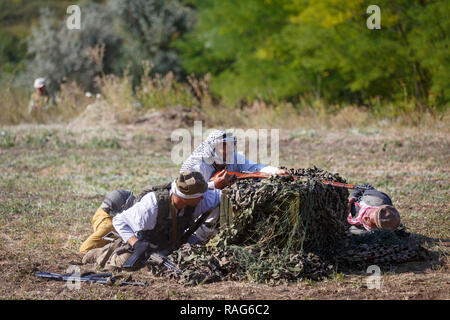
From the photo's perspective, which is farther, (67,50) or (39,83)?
(67,50)

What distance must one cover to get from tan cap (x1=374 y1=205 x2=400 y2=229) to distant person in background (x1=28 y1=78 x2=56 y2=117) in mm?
12221

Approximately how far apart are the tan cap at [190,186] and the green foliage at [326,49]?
11.0 m

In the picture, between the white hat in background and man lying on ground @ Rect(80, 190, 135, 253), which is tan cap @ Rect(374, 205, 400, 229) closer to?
man lying on ground @ Rect(80, 190, 135, 253)

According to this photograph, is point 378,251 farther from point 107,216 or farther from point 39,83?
point 39,83

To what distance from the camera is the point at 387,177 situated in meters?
9.77

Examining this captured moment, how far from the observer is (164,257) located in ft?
16.9

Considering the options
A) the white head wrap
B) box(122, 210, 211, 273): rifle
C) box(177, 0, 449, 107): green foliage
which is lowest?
box(122, 210, 211, 273): rifle

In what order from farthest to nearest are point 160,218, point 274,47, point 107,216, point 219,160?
point 274,47 → point 219,160 → point 107,216 → point 160,218

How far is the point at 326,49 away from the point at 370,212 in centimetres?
1137

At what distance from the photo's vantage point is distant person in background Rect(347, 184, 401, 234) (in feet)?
18.9

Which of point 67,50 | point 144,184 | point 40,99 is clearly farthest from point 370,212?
point 67,50

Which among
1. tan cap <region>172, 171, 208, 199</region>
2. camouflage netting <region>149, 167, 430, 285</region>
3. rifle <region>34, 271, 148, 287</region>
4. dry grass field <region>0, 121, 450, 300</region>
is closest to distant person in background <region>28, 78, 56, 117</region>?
dry grass field <region>0, 121, 450, 300</region>
